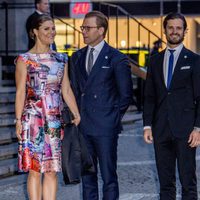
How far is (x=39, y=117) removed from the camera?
6.91 meters

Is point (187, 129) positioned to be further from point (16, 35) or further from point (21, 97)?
point (16, 35)

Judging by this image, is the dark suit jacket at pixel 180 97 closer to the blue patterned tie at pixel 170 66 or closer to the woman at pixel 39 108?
the blue patterned tie at pixel 170 66

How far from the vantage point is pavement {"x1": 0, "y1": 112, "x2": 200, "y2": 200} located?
29.5 ft

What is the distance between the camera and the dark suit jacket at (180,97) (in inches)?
255

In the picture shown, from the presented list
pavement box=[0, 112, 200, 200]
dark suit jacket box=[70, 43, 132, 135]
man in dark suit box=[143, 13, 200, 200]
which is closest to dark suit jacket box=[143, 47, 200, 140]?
man in dark suit box=[143, 13, 200, 200]

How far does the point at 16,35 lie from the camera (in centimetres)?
1617

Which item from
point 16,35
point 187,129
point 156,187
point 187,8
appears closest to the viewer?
point 187,129

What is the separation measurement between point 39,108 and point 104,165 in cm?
81

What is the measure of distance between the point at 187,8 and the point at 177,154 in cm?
3382

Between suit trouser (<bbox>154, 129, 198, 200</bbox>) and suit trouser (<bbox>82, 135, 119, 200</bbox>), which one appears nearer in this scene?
suit trouser (<bbox>154, 129, 198, 200</bbox>)

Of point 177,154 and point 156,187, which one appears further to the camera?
point 156,187

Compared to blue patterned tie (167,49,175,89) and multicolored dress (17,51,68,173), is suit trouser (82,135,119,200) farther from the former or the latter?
blue patterned tie (167,49,175,89)

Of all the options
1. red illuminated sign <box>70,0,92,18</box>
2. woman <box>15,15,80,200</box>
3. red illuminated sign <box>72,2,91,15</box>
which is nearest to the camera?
woman <box>15,15,80,200</box>

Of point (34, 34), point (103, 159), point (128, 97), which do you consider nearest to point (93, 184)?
point (103, 159)
